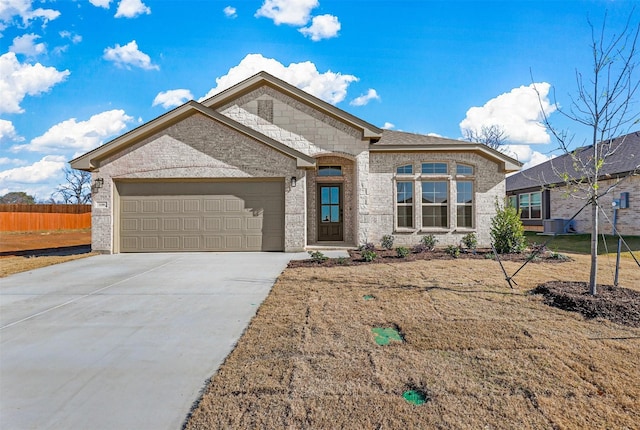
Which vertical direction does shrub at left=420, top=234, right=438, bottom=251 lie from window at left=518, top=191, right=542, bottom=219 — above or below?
below

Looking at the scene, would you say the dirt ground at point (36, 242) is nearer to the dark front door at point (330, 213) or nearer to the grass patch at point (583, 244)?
the dark front door at point (330, 213)

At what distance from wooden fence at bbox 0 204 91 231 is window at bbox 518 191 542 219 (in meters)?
36.3

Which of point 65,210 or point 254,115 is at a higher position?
point 254,115

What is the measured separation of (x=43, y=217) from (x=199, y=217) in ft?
83.0

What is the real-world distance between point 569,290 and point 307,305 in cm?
457

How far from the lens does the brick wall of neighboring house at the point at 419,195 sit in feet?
46.0

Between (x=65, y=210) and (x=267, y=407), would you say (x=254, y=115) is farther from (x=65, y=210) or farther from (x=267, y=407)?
(x=65, y=210)

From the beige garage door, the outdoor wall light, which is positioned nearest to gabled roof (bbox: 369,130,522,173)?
the beige garage door

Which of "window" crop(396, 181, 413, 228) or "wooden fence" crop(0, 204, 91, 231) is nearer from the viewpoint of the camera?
"window" crop(396, 181, 413, 228)

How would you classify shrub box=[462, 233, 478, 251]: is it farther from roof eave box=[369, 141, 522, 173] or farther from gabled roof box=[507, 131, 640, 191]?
roof eave box=[369, 141, 522, 173]

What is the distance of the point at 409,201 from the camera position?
14195 millimetres

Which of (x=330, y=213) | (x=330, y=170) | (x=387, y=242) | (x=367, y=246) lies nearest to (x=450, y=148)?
(x=387, y=242)

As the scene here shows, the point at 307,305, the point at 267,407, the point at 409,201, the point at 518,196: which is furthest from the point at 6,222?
the point at 518,196

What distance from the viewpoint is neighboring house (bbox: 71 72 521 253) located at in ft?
40.6
